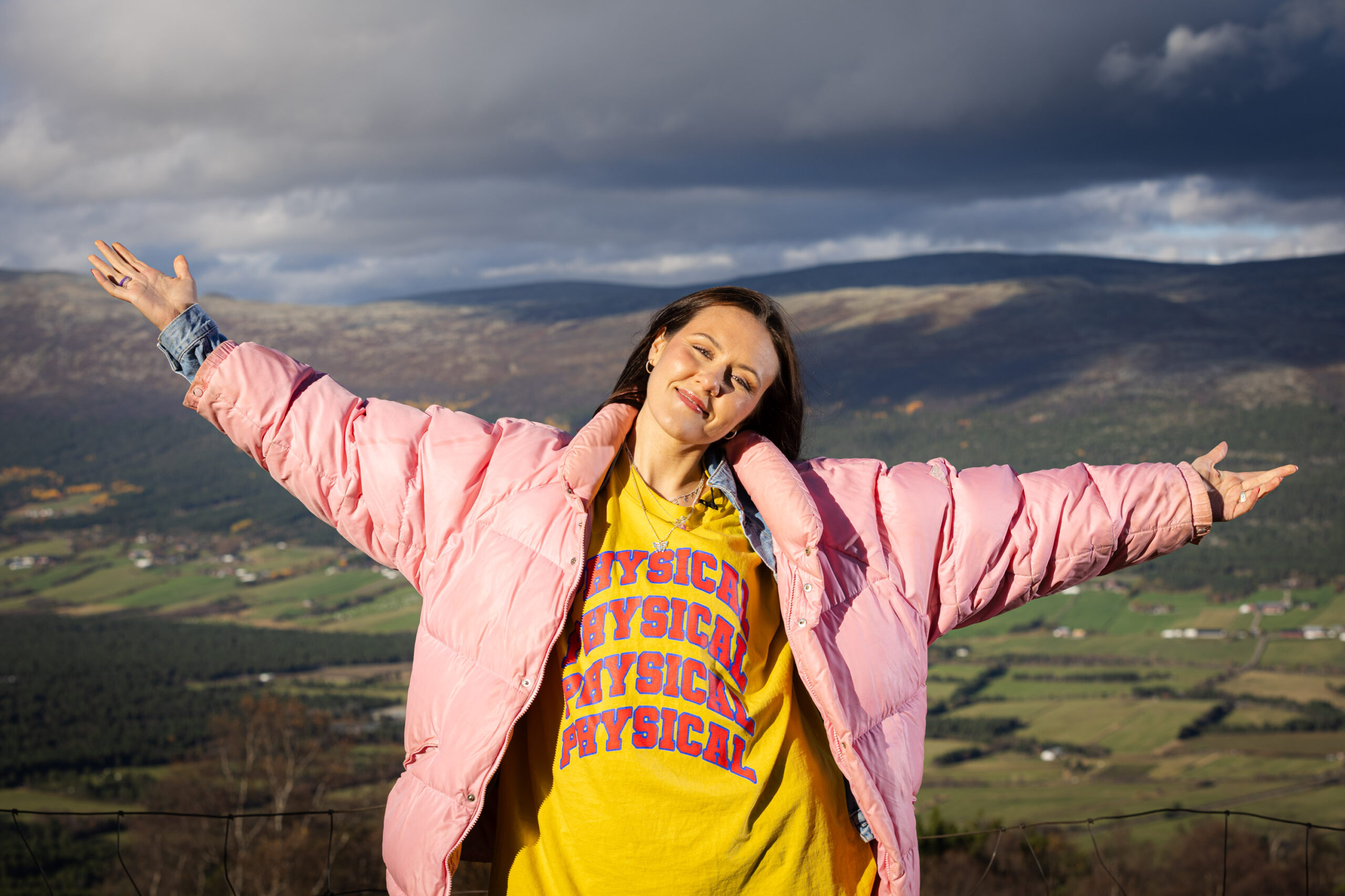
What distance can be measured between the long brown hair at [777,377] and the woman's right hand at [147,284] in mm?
1214

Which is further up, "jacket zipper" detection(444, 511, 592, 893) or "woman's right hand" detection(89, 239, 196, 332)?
"woman's right hand" detection(89, 239, 196, 332)

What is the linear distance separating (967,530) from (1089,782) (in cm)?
5542

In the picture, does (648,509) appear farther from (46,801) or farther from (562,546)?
(46,801)

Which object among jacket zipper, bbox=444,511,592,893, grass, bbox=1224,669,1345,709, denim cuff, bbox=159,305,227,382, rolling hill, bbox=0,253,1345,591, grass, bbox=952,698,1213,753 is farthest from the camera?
rolling hill, bbox=0,253,1345,591

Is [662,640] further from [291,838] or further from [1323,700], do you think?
[1323,700]

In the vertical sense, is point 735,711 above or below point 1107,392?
above

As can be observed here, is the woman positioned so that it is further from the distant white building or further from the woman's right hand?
the distant white building

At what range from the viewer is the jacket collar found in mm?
2523

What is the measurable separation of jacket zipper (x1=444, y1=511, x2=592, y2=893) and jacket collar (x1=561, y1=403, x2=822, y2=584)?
178mm

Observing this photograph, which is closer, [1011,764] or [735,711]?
[735,711]

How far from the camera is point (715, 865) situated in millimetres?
2342

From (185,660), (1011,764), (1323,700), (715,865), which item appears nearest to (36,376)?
(185,660)

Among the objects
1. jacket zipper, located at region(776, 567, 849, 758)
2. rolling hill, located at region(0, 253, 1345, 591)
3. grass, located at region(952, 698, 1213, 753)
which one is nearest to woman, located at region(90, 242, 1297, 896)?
jacket zipper, located at region(776, 567, 849, 758)

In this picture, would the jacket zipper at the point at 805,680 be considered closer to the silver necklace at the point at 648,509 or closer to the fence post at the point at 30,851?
the silver necklace at the point at 648,509
